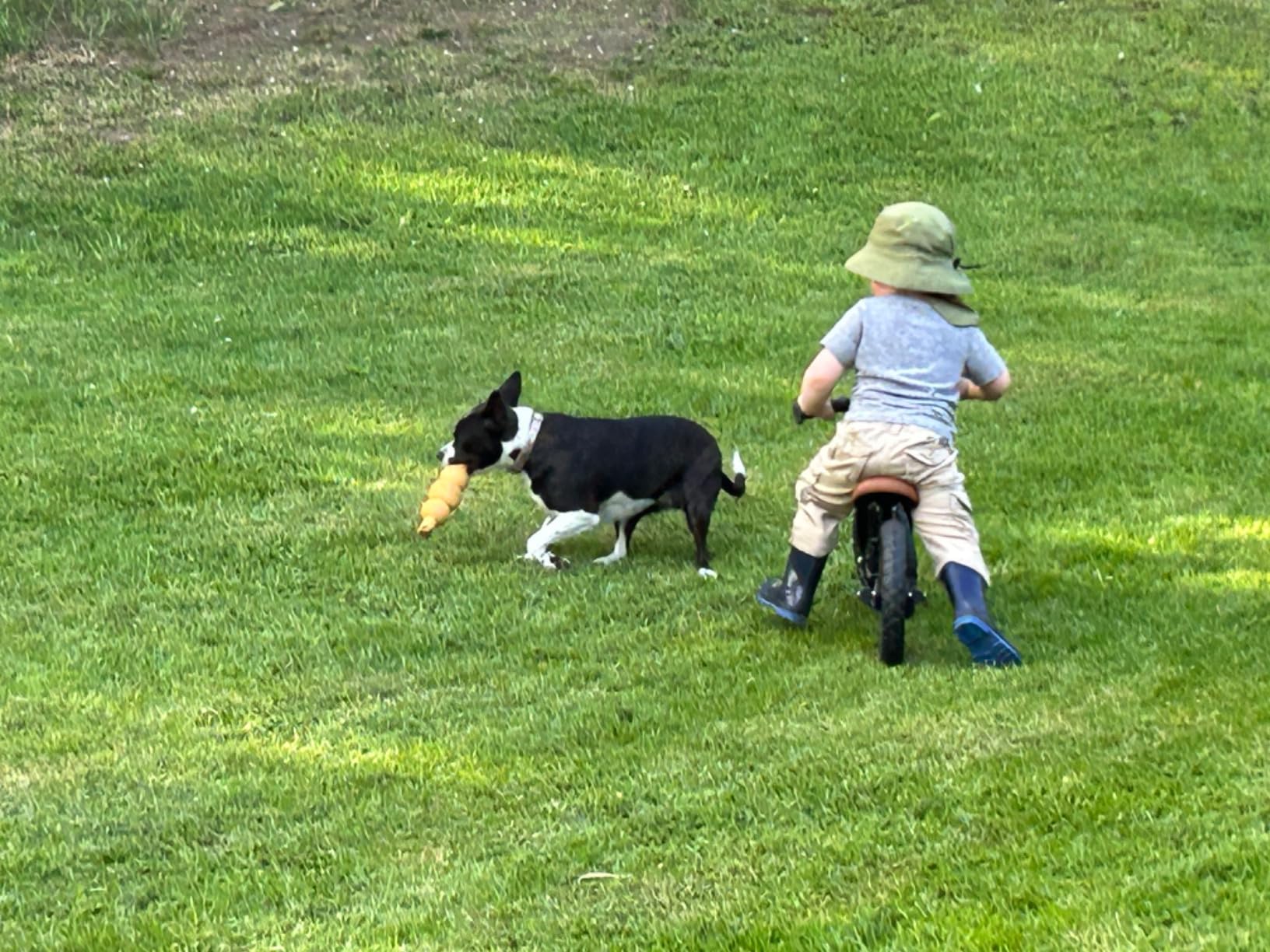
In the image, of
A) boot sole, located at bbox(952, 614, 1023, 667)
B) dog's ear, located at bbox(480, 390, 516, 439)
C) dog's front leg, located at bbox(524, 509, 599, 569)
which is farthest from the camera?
dog's front leg, located at bbox(524, 509, 599, 569)

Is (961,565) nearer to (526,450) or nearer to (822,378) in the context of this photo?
(822,378)

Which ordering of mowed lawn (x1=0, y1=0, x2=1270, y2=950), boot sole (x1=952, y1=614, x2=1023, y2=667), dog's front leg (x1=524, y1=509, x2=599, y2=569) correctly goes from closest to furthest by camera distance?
mowed lawn (x1=0, y1=0, x2=1270, y2=950), boot sole (x1=952, y1=614, x2=1023, y2=667), dog's front leg (x1=524, y1=509, x2=599, y2=569)

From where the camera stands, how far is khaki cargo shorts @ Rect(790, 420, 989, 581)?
21.3 feet

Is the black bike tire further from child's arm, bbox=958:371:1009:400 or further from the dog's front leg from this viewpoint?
the dog's front leg

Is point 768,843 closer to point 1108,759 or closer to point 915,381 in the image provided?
point 1108,759

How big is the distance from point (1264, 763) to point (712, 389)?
594 centimetres

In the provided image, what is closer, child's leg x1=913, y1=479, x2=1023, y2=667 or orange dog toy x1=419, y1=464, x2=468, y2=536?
child's leg x1=913, y1=479, x2=1023, y2=667

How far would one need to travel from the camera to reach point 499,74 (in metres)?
16.4

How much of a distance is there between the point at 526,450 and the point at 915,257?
2137 millimetres

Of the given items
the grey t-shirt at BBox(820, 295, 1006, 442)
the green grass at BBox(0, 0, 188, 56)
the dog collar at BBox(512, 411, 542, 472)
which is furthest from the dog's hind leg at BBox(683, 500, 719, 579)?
the green grass at BBox(0, 0, 188, 56)

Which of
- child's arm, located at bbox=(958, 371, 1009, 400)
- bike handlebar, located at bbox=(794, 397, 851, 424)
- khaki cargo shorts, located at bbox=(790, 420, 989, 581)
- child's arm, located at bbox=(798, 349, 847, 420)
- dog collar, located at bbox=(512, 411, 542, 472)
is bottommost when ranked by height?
dog collar, located at bbox=(512, 411, 542, 472)

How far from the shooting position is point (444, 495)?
7824 millimetres

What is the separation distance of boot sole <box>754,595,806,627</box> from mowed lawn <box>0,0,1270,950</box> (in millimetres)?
80

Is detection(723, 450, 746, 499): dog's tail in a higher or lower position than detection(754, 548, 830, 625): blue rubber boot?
lower
